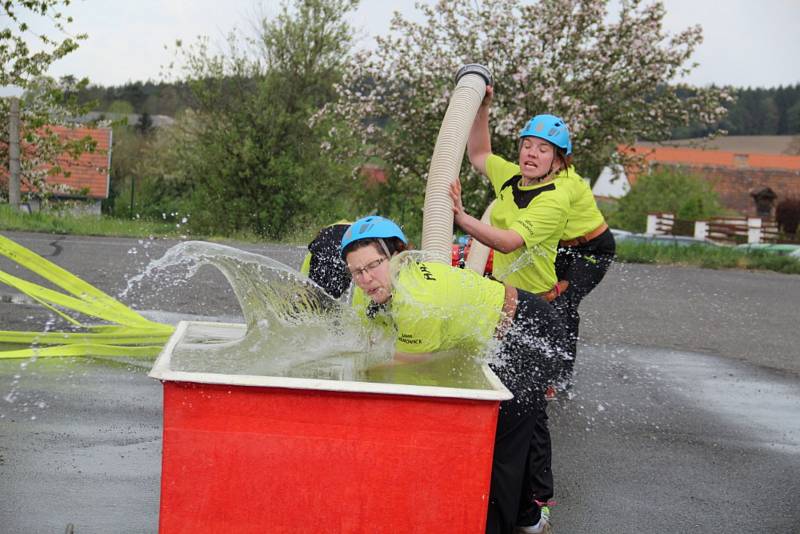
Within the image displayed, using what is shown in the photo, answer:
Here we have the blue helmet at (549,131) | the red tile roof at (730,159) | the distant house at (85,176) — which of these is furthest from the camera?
the red tile roof at (730,159)

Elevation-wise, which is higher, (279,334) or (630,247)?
(279,334)

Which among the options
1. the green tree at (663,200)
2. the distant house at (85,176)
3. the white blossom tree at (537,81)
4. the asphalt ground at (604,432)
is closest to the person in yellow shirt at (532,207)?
the asphalt ground at (604,432)

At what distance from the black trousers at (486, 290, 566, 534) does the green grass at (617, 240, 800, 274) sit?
1572 cm

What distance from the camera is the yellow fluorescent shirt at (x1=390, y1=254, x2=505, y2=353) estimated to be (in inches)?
141

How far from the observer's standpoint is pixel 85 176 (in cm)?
4372

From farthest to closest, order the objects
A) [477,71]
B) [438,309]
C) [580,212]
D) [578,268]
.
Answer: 1. [578,268]
2. [580,212]
3. [477,71]
4. [438,309]

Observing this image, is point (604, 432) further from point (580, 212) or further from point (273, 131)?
point (273, 131)

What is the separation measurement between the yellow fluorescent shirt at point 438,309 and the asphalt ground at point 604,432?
1173 millimetres

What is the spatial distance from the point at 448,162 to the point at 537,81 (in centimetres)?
1407

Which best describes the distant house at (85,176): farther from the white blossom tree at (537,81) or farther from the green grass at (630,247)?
the white blossom tree at (537,81)

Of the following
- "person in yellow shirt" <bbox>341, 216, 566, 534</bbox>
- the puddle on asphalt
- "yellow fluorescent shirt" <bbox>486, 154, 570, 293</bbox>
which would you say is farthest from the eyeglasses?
the puddle on asphalt

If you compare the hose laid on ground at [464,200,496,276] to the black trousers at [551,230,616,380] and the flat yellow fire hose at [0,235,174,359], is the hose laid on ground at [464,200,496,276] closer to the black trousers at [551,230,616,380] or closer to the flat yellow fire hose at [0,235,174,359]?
the black trousers at [551,230,616,380]

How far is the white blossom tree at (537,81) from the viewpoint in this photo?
18312 millimetres

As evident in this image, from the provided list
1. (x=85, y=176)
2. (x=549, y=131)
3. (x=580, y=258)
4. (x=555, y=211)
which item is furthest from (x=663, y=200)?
(x=555, y=211)
